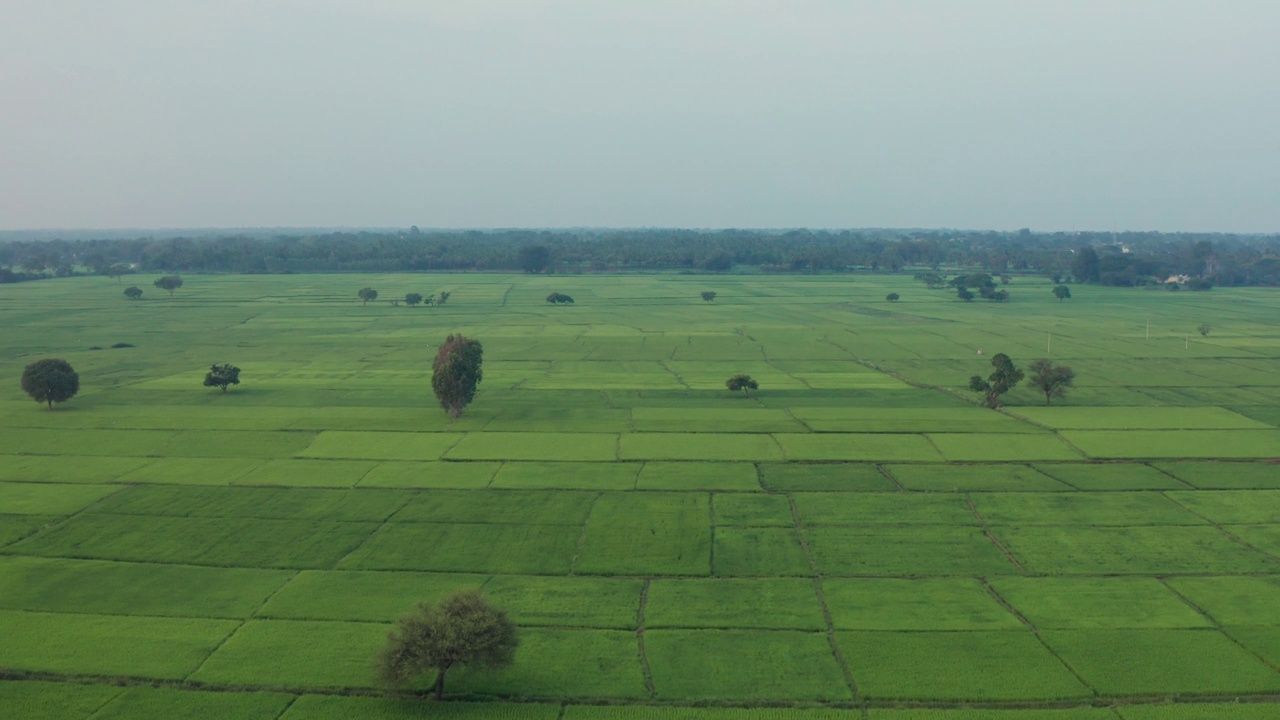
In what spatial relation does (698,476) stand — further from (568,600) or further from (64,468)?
(64,468)

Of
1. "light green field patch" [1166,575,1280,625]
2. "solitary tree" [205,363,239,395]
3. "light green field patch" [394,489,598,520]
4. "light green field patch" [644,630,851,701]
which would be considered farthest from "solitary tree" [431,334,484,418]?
"light green field patch" [1166,575,1280,625]

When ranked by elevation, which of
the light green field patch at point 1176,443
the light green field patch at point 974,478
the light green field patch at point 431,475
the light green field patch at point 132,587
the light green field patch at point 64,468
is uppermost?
the light green field patch at point 1176,443

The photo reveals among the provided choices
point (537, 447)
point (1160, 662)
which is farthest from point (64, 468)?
point (1160, 662)

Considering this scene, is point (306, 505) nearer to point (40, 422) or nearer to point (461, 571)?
point (461, 571)

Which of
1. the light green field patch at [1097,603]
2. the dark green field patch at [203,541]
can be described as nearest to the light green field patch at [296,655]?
the dark green field patch at [203,541]

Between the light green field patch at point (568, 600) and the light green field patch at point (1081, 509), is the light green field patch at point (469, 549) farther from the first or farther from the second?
the light green field patch at point (1081, 509)

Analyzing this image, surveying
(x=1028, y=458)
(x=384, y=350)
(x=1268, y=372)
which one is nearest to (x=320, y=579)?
(x=1028, y=458)

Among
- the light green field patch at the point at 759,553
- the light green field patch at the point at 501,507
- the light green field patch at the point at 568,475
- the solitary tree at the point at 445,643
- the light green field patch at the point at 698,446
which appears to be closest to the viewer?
the solitary tree at the point at 445,643
